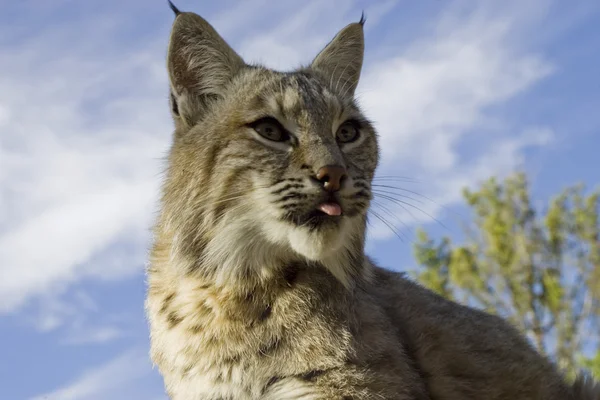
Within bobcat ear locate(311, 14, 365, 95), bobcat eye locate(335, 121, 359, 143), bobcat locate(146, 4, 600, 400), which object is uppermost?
bobcat ear locate(311, 14, 365, 95)

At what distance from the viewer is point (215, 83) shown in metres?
5.04

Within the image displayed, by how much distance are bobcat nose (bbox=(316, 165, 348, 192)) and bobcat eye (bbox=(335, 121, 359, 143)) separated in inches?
26.5

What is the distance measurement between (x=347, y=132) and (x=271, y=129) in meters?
0.62

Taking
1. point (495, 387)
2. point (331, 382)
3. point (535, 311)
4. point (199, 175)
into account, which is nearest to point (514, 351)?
point (495, 387)

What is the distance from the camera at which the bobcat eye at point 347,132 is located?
4797 millimetres

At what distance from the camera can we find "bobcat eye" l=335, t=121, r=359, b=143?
15.7 ft

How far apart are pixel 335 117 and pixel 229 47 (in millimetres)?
980

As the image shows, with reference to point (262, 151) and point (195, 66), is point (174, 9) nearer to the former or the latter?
point (195, 66)

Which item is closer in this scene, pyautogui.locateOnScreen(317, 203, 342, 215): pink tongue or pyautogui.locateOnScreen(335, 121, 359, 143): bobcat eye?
pyautogui.locateOnScreen(317, 203, 342, 215): pink tongue

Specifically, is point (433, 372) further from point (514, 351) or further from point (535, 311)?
point (535, 311)

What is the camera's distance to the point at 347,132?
4.89 metres

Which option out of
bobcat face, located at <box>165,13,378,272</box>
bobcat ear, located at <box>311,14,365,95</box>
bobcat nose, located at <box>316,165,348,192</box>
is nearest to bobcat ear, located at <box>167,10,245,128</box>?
bobcat face, located at <box>165,13,378,272</box>

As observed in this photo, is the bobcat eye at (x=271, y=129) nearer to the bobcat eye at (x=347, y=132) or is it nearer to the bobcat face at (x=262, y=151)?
the bobcat face at (x=262, y=151)

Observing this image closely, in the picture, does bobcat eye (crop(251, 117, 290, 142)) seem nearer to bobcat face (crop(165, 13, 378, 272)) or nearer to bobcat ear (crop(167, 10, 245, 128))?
bobcat face (crop(165, 13, 378, 272))
